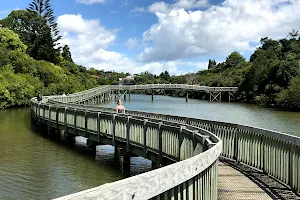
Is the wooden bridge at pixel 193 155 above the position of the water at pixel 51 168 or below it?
above

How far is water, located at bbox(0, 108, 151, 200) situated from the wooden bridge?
843 mm

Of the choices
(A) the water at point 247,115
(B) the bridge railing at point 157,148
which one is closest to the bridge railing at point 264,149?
(B) the bridge railing at point 157,148

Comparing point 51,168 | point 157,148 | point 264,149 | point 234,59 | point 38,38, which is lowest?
point 51,168

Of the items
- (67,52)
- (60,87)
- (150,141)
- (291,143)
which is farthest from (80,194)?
(67,52)

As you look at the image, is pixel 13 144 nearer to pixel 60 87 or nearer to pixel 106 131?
pixel 106 131

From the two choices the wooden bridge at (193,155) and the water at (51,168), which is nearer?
the wooden bridge at (193,155)

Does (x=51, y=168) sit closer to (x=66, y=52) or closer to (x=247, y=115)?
(x=247, y=115)

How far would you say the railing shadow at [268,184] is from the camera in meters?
6.89

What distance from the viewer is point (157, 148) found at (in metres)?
10.6

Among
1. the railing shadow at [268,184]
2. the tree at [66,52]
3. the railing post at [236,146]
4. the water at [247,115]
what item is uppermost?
the tree at [66,52]

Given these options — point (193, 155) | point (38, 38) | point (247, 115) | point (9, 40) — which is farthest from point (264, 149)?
point (38, 38)

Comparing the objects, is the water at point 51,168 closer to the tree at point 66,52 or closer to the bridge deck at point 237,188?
the bridge deck at point 237,188

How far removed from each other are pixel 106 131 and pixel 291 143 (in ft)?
26.5

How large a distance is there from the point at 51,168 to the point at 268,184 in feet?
24.8
